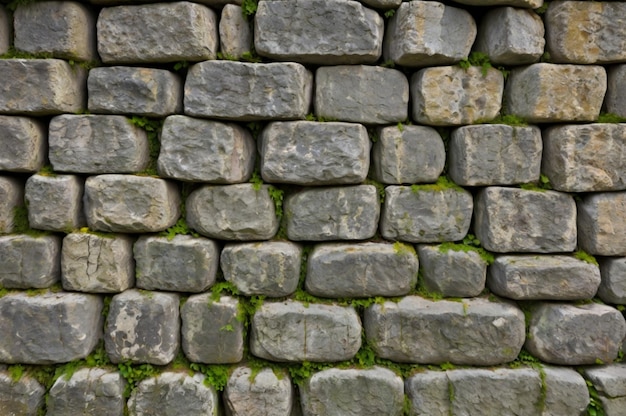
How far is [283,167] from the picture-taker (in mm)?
2350

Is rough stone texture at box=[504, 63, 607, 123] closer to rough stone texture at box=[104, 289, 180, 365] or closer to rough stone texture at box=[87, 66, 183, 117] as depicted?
rough stone texture at box=[87, 66, 183, 117]

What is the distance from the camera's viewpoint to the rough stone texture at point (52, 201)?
2.31 metres

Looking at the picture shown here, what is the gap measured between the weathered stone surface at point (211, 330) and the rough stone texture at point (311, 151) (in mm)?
821

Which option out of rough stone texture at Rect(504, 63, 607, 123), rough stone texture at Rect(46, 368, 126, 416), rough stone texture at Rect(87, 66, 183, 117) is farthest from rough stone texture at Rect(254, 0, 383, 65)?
rough stone texture at Rect(46, 368, 126, 416)

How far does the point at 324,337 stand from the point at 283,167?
100 cm

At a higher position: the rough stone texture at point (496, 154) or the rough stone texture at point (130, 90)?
the rough stone texture at point (130, 90)

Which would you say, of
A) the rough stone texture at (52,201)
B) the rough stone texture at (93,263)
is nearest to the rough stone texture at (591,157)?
the rough stone texture at (93,263)

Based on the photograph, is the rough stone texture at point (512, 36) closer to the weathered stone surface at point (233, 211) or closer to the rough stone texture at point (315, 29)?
the rough stone texture at point (315, 29)

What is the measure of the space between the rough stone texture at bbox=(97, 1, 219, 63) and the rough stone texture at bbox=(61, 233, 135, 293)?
3.32ft

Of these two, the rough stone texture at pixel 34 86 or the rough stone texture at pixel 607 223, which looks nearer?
the rough stone texture at pixel 34 86

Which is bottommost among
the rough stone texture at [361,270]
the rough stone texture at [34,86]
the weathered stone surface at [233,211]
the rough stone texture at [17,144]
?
the rough stone texture at [361,270]

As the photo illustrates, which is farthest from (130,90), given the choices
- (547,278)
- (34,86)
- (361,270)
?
(547,278)

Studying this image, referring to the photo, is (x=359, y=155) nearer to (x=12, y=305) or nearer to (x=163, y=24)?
(x=163, y=24)

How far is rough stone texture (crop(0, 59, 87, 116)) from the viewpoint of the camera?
228cm
